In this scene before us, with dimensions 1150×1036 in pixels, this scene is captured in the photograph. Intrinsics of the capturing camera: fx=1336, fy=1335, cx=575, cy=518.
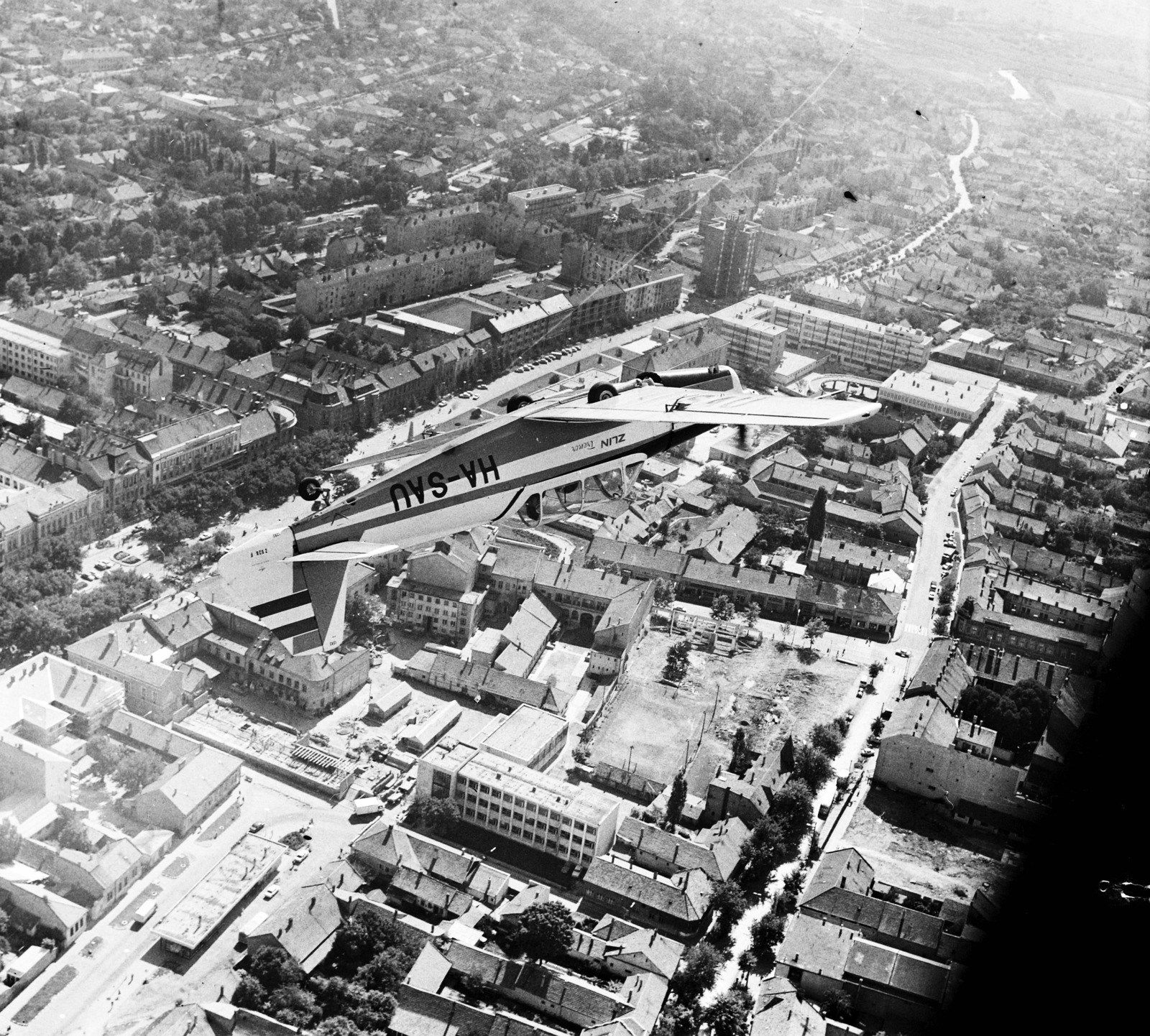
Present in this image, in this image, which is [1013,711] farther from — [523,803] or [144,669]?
[144,669]

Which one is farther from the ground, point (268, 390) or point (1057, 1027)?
point (1057, 1027)

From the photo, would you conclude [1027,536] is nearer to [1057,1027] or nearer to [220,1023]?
[1057,1027]

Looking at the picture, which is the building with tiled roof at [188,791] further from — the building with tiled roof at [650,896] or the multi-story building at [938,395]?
the multi-story building at [938,395]

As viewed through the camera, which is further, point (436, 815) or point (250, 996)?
point (436, 815)

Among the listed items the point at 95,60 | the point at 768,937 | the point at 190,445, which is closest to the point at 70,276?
the point at 190,445

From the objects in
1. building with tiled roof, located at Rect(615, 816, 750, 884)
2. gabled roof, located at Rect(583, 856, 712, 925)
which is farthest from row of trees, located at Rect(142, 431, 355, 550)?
gabled roof, located at Rect(583, 856, 712, 925)

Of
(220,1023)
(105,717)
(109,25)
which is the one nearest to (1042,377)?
(105,717)
